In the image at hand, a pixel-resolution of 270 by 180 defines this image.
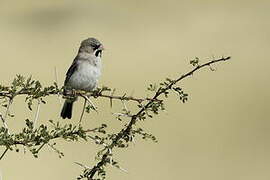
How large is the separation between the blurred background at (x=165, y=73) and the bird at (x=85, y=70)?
1869mm

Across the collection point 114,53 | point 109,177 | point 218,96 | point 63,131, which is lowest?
point 63,131

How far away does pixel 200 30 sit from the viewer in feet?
90.7

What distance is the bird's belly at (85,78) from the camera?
820 centimetres

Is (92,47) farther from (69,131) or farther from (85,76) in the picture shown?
(69,131)

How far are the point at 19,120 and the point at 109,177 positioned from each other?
134 inches

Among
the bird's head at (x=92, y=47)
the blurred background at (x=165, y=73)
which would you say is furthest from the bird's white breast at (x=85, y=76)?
the blurred background at (x=165, y=73)

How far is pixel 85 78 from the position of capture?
825cm

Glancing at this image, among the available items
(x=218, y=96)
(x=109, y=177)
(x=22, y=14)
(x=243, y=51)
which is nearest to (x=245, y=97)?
(x=218, y=96)

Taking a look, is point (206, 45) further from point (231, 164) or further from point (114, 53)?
point (231, 164)

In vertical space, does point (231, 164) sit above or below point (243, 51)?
below

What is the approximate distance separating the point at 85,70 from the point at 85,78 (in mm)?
116

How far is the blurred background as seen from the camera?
14227mm

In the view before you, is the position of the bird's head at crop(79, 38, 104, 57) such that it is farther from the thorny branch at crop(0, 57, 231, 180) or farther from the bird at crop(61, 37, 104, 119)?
the thorny branch at crop(0, 57, 231, 180)

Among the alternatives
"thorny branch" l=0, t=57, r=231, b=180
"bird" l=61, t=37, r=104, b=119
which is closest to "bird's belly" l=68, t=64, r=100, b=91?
"bird" l=61, t=37, r=104, b=119
